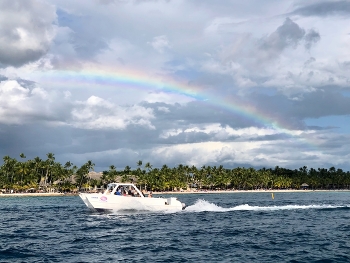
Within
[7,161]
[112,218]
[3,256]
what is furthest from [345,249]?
[7,161]

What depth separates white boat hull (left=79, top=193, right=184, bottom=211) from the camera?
4631 centimetres

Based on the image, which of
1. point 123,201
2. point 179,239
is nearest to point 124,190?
point 123,201

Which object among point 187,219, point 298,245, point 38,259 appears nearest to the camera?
point 38,259

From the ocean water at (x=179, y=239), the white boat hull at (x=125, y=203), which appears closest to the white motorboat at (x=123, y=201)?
the white boat hull at (x=125, y=203)

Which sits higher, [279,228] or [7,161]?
[7,161]

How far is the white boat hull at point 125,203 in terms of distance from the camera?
152ft

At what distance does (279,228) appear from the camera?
114 ft

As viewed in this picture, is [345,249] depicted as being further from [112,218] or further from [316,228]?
[112,218]

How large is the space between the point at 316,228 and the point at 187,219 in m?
13.1

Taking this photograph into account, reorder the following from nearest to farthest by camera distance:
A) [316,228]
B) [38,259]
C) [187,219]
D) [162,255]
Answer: [38,259]
[162,255]
[316,228]
[187,219]

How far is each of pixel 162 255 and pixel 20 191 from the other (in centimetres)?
16779

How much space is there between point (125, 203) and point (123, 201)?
1.18 feet

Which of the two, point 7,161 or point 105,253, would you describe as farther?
point 7,161

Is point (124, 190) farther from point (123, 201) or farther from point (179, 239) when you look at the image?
point (179, 239)
